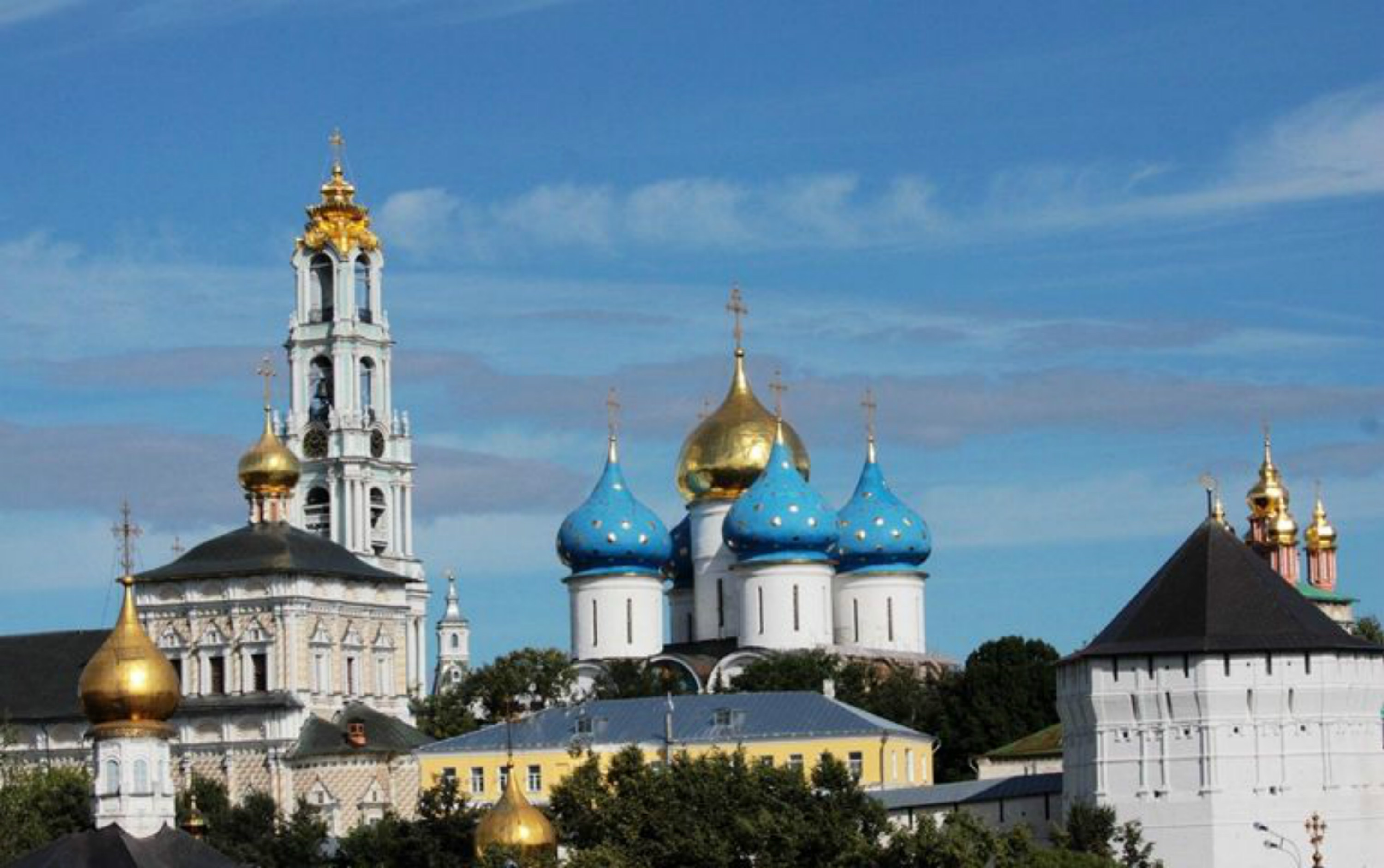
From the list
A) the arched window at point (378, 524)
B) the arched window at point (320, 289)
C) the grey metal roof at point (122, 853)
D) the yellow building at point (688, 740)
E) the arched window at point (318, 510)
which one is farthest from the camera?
the arched window at point (378, 524)

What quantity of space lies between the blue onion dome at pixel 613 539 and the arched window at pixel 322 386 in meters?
9.78

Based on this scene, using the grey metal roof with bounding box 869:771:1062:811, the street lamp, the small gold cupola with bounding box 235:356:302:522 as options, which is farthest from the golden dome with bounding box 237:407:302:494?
the street lamp

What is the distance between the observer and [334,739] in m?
72.8

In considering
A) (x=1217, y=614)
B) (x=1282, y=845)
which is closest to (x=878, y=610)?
(x=1217, y=614)

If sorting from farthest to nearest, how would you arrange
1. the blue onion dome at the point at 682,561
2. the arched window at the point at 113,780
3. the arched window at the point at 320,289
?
the arched window at the point at 320,289
the blue onion dome at the point at 682,561
the arched window at the point at 113,780

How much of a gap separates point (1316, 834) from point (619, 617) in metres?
34.7

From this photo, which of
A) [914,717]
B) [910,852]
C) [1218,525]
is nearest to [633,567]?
[914,717]

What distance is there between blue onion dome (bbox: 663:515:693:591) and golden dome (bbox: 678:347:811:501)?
0.98m

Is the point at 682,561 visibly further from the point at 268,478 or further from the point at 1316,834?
the point at 1316,834

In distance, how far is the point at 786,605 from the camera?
81.9 meters

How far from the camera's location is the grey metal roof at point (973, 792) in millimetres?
61281

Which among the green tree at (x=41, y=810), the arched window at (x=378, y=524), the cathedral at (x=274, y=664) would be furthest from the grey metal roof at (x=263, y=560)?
the arched window at (x=378, y=524)

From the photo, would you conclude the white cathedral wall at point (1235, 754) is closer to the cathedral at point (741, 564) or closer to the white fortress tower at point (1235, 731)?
the white fortress tower at point (1235, 731)

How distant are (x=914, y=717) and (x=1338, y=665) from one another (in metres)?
19.3
